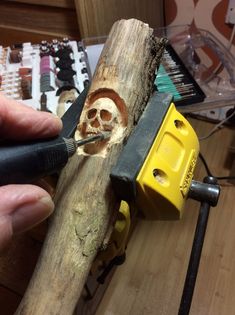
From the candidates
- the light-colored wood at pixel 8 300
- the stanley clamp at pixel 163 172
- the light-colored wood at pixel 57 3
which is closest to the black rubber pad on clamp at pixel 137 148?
the stanley clamp at pixel 163 172

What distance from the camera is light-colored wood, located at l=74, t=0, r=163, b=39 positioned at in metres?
1.18

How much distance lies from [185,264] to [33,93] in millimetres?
725

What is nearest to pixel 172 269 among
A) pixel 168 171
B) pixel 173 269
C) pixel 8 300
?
pixel 173 269

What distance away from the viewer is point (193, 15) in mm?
1360

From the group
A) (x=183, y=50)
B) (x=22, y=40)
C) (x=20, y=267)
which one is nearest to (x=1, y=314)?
(x=20, y=267)

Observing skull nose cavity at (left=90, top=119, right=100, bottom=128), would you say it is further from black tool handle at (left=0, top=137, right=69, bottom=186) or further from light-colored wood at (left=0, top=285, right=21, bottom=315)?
light-colored wood at (left=0, top=285, right=21, bottom=315)

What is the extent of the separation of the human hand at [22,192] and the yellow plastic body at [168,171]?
146 millimetres

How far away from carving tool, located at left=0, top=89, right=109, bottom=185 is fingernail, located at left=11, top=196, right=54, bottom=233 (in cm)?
5

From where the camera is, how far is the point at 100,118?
1.87 feet

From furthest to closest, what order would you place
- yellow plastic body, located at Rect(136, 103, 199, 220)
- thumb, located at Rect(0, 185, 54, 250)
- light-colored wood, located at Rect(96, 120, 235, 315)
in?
light-colored wood, located at Rect(96, 120, 235, 315), yellow plastic body, located at Rect(136, 103, 199, 220), thumb, located at Rect(0, 185, 54, 250)

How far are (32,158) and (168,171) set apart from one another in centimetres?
21

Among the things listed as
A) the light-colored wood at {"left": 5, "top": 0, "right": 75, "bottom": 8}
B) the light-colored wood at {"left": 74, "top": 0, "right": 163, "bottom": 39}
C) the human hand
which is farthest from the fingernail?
Answer: the light-colored wood at {"left": 5, "top": 0, "right": 75, "bottom": 8}

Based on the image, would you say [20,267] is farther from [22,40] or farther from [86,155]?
[22,40]

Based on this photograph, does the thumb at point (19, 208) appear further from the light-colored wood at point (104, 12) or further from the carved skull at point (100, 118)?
the light-colored wood at point (104, 12)
